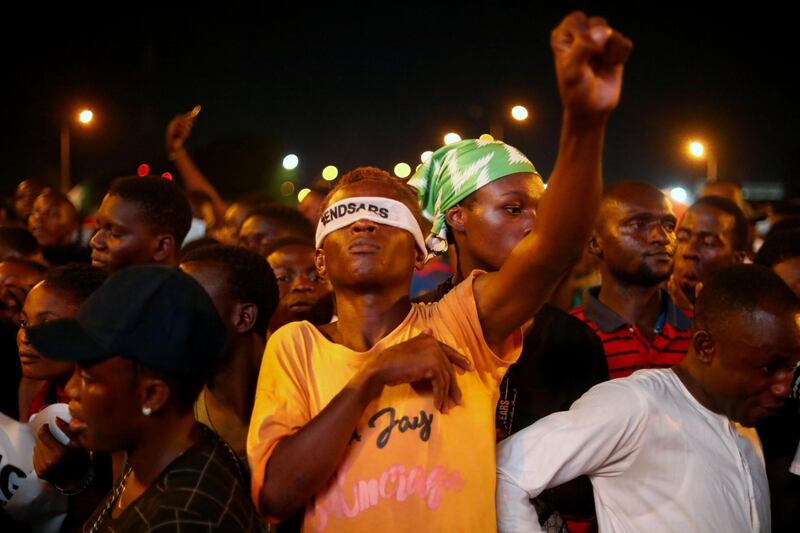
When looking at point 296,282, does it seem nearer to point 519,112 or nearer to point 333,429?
point 333,429

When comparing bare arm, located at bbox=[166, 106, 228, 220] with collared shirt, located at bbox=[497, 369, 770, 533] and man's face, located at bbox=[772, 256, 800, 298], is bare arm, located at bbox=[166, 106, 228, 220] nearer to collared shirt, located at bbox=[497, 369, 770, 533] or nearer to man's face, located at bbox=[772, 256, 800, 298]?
man's face, located at bbox=[772, 256, 800, 298]

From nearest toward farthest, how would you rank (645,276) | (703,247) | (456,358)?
1. (456,358)
2. (645,276)
3. (703,247)

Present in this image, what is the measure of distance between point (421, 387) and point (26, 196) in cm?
808

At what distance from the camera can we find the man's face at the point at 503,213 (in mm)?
3562

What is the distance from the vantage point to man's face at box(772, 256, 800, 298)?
182 inches

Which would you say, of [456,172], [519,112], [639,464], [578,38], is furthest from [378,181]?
[519,112]

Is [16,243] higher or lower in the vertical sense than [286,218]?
lower

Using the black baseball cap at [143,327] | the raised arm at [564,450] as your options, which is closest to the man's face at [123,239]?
the black baseball cap at [143,327]

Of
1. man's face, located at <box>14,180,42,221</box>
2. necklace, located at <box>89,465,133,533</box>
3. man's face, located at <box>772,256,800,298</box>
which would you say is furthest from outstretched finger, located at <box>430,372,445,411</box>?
man's face, located at <box>14,180,42,221</box>

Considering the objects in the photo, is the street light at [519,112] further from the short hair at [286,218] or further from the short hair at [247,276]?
the short hair at [247,276]

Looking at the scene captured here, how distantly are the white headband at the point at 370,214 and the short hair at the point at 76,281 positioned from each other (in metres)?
1.50

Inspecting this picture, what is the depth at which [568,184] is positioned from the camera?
8.07ft

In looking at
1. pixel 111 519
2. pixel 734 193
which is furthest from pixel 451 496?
pixel 734 193

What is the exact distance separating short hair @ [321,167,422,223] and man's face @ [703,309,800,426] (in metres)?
1.27
